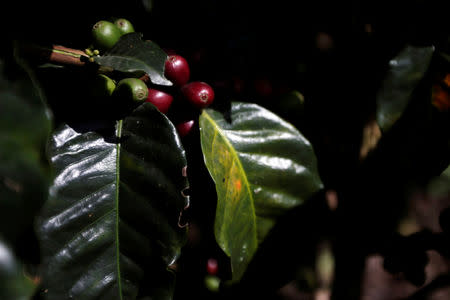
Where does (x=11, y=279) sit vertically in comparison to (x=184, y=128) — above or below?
above

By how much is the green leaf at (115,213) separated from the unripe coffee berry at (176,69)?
0.14 m

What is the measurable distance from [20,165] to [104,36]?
624mm

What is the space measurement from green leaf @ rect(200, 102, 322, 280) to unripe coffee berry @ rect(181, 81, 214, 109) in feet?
0.26

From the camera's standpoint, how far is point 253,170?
3.70 ft

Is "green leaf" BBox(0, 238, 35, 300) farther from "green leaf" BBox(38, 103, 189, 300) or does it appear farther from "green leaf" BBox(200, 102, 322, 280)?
"green leaf" BBox(200, 102, 322, 280)

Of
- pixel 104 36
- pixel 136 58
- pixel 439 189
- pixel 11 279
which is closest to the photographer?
pixel 11 279

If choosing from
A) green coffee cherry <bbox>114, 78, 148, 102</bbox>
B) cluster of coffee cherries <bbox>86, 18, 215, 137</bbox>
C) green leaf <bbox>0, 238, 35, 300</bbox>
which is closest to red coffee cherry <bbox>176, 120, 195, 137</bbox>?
cluster of coffee cherries <bbox>86, 18, 215, 137</bbox>

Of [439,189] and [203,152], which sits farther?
[439,189]

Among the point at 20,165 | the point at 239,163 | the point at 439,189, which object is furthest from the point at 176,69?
the point at 439,189

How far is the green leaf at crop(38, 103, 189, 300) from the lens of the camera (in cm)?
89

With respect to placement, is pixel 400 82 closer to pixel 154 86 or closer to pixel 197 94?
pixel 197 94

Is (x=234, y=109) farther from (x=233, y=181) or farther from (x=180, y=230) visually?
(x=180, y=230)

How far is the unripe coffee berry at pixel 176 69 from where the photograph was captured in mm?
1029

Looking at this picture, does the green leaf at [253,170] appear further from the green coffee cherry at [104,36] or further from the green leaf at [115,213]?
the green coffee cherry at [104,36]
